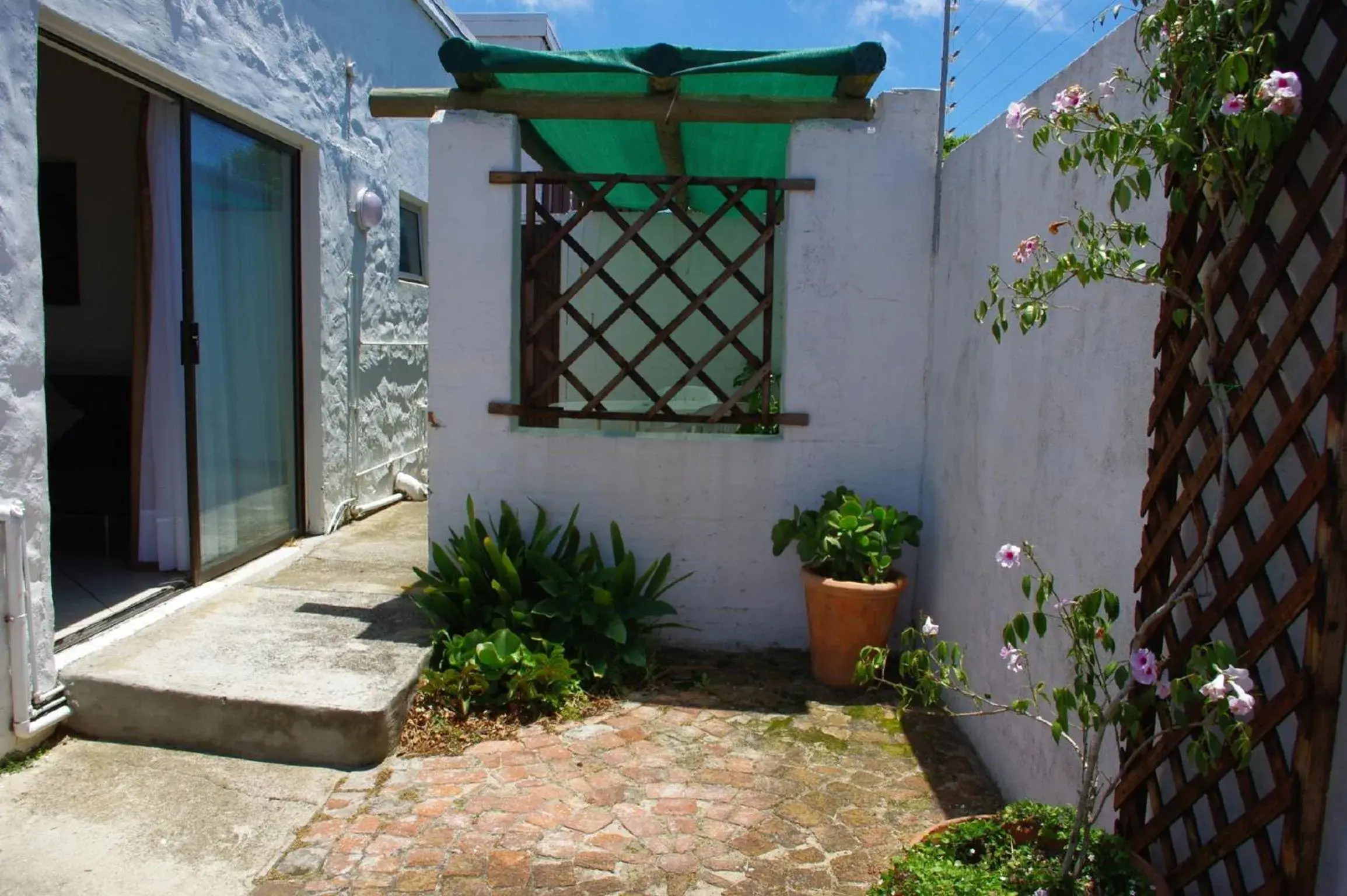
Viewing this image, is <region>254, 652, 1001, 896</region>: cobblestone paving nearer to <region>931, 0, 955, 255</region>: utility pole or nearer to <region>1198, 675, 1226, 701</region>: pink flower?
<region>1198, 675, 1226, 701</region>: pink flower

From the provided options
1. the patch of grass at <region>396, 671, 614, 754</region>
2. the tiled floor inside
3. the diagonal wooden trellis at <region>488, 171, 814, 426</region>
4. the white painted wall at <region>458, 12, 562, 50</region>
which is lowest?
the patch of grass at <region>396, 671, 614, 754</region>

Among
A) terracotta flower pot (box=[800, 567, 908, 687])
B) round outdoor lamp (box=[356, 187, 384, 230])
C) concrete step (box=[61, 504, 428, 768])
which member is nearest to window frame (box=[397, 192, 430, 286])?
round outdoor lamp (box=[356, 187, 384, 230])

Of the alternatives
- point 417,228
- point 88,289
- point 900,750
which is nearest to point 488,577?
point 900,750

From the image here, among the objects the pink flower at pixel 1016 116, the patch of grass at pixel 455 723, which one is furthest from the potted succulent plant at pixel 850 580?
the pink flower at pixel 1016 116

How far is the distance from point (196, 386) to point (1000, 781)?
12.6ft

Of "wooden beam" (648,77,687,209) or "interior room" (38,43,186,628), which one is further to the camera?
"interior room" (38,43,186,628)

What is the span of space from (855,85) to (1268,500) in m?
2.96

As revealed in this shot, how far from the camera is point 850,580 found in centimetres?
412

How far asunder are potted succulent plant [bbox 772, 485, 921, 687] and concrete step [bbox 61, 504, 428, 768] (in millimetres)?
1669

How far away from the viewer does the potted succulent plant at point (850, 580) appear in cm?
404

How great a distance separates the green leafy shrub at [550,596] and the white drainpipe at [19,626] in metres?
1.36

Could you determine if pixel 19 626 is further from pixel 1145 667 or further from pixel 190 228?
pixel 1145 667

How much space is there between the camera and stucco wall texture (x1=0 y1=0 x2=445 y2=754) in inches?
123

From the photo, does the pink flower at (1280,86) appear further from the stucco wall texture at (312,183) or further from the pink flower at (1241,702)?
the stucco wall texture at (312,183)
